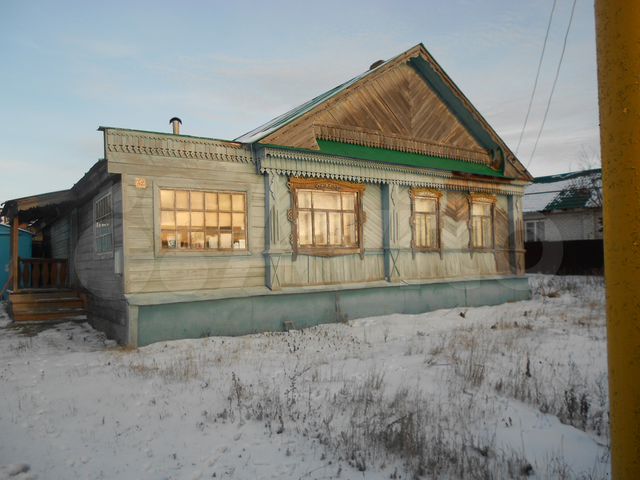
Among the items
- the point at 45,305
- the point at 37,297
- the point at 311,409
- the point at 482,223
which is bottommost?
the point at 311,409

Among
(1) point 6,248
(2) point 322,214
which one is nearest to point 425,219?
(2) point 322,214

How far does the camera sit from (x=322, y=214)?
35.9 ft

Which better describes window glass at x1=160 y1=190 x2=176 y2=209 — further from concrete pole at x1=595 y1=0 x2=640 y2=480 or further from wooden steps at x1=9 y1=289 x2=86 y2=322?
concrete pole at x1=595 y1=0 x2=640 y2=480

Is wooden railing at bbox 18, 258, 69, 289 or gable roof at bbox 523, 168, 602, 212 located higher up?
gable roof at bbox 523, 168, 602, 212

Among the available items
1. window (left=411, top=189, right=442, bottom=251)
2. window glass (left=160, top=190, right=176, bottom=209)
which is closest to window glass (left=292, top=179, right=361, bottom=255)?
window (left=411, top=189, right=442, bottom=251)

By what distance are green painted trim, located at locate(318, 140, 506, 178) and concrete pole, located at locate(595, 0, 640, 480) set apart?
9103 mm

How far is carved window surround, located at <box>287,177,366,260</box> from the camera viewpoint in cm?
1042

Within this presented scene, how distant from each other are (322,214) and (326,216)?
0.13 meters

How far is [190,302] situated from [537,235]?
2311cm

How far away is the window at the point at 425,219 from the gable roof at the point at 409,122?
1.25 metres

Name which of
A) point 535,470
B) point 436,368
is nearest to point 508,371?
point 436,368

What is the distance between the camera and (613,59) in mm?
1583

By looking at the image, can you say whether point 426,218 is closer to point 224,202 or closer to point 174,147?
point 224,202

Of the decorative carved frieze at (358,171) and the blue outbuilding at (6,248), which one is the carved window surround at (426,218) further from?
the blue outbuilding at (6,248)
